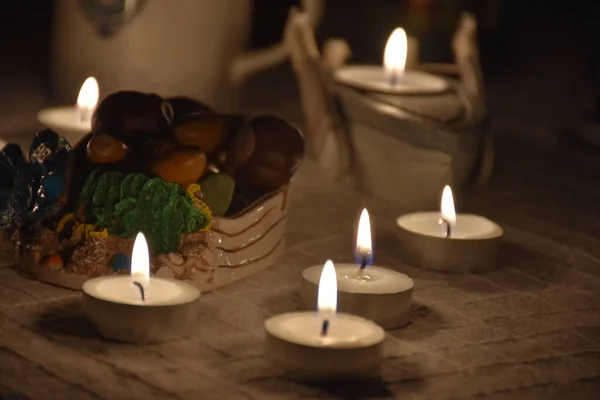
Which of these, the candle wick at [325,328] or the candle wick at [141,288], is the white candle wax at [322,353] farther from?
the candle wick at [141,288]

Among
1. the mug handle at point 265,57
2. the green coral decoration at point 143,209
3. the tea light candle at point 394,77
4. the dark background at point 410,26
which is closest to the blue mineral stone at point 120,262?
the green coral decoration at point 143,209

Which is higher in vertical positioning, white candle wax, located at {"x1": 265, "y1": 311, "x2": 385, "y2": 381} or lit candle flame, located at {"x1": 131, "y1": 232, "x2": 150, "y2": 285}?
lit candle flame, located at {"x1": 131, "y1": 232, "x2": 150, "y2": 285}

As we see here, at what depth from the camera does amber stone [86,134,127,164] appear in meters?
1.13

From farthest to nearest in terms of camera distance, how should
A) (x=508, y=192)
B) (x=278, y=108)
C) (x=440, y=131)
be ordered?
(x=278, y=108)
(x=508, y=192)
(x=440, y=131)

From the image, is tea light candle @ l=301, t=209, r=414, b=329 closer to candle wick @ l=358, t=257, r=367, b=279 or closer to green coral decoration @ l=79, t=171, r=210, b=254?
candle wick @ l=358, t=257, r=367, b=279

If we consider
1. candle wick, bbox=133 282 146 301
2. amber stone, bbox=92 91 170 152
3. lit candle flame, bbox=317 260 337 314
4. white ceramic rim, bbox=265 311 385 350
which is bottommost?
white ceramic rim, bbox=265 311 385 350

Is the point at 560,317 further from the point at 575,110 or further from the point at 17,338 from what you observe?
the point at 575,110

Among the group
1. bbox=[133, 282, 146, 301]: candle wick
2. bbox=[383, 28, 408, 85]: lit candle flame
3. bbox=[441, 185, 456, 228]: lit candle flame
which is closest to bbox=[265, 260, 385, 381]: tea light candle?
bbox=[133, 282, 146, 301]: candle wick

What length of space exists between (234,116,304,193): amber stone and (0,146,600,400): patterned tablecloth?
10cm

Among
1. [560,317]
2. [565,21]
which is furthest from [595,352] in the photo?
[565,21]

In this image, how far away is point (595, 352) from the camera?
106 centimetres

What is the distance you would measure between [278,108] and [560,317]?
36.8 inches

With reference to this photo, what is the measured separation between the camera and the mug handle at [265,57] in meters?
1.67

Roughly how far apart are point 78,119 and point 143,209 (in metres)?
0.38
